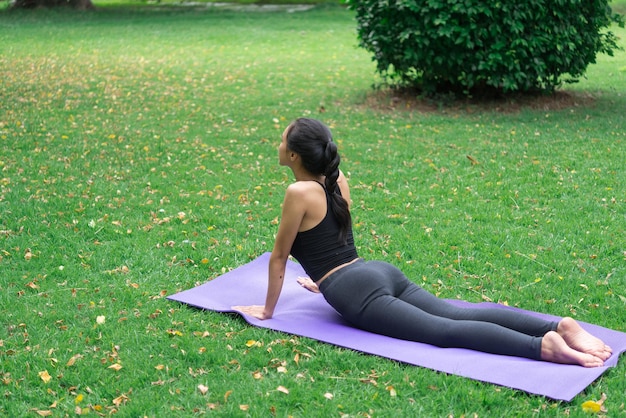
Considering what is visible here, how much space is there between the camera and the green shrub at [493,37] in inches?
377

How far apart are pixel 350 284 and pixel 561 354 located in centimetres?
114

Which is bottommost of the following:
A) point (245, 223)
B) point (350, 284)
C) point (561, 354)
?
point (245, 223)

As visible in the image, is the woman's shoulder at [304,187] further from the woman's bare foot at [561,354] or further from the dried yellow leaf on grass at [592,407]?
the dried yellow leaf on grass at [592,407]

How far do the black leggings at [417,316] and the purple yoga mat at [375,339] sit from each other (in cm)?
5

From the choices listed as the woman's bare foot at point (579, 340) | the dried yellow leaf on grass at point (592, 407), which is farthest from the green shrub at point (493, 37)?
the dried yellow leaf on grass at point (592, 407)

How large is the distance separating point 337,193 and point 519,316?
3.95 feet

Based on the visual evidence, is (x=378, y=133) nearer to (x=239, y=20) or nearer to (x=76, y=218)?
(x=76, y=218)

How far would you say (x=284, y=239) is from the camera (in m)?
4.34

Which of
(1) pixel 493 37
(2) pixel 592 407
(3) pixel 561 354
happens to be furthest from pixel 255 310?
(1) pixel 493 37

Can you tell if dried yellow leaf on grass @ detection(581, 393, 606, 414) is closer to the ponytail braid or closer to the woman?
the woman

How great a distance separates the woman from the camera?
3.97 m

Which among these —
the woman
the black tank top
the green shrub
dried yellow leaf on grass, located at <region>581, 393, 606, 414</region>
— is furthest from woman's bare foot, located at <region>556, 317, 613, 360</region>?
the green shrub

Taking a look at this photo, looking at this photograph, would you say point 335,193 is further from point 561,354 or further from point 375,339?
point 561,354

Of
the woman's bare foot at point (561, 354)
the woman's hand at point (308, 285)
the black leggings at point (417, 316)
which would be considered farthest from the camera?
the woman's hand at point (308, 285)
